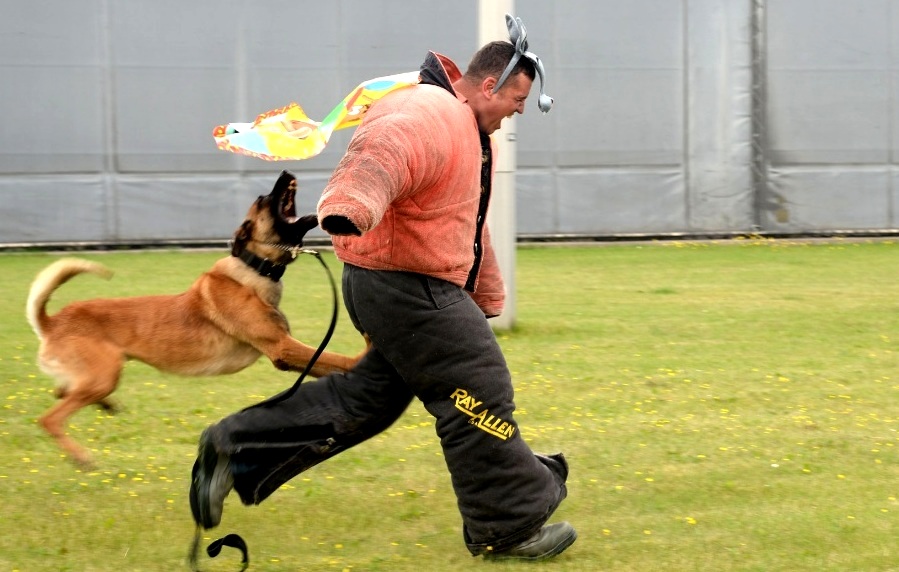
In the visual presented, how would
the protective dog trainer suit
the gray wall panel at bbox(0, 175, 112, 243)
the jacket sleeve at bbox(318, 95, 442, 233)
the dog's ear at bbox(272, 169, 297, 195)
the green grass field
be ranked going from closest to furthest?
1. the jacket sleeve at bbox(318, 95, 442, 233)
2. the protective dog trainer suit
3. the green grass field
4. the dog's ear at bbox(272, 169, 297, 195)
5. the gray wall panel at bbox(0, 175, 112, 243)

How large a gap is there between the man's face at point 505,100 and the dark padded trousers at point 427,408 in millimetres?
545

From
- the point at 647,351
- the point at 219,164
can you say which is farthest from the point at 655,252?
the point at 647,351

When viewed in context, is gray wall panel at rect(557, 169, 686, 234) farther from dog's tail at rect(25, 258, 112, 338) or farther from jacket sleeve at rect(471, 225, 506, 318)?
jacket sleeve at rect(471, 225, 506, 318)

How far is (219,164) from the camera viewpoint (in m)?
15.0

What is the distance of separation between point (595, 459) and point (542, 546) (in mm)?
1376

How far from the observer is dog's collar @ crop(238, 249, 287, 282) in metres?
5.46

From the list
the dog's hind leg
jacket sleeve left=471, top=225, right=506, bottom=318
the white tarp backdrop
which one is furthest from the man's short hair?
the white tarp backdrop

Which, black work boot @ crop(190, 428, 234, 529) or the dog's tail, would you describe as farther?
the dog's tail

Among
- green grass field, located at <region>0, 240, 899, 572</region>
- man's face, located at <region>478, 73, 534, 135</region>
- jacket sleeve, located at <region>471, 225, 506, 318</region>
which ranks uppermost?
man's face, located at <region>478, 73, 534, 135</region>

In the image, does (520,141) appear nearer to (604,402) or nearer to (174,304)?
(604,402)

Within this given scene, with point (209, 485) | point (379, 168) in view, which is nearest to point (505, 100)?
point (379, 168)

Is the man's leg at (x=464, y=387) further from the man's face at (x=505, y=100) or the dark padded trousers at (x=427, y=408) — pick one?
the man's face at (x=505, y=100)

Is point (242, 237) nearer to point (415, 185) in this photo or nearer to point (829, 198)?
point (415, 185)

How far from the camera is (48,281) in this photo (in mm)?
5371
